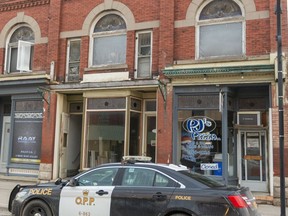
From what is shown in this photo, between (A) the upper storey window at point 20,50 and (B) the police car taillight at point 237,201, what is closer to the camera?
(B) the police car taillight at point 237,201

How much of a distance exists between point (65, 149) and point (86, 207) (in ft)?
28.2

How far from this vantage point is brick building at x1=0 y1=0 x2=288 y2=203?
13.0 meters

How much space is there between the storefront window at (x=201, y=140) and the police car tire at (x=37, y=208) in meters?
6.41

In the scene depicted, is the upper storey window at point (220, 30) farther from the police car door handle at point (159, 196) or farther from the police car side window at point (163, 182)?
the police car door handle at point (159, 196)

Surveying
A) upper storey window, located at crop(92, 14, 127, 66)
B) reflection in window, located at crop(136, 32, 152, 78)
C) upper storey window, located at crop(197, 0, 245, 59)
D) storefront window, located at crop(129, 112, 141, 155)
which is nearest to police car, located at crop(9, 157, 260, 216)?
storefront window, located at crop(129, 112, 141, 155)

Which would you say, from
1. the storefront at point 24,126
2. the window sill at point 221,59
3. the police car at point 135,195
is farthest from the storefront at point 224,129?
the storefront at point 24,126

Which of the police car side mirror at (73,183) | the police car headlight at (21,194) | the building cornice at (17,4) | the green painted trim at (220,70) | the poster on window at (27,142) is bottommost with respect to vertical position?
the police car headlight at (21,194)

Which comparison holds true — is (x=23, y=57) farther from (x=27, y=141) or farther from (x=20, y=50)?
(x=27, y=141)

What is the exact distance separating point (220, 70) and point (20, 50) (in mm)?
8912

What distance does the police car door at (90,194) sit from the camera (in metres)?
7.73

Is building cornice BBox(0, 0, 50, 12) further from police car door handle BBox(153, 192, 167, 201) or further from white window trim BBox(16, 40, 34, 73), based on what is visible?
police car door handle BBox(153, 192, 167, 201)

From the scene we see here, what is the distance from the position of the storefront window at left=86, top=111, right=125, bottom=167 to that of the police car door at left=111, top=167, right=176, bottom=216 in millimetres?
6858

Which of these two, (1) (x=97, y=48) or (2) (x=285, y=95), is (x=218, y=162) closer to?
(2) (x=285, y=95)

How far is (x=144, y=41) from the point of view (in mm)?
14945
